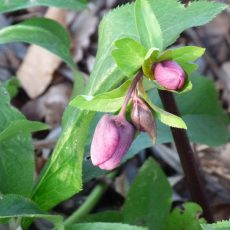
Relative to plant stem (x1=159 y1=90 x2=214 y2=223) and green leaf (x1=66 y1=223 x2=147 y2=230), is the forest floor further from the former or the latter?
green leaf (x1=66 y1=223 x2=147 y2=230)

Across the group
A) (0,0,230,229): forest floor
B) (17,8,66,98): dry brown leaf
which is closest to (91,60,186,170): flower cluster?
(0,0,230,229): forest floor

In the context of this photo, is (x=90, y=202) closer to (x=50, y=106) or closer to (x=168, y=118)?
(x=50, y=106)

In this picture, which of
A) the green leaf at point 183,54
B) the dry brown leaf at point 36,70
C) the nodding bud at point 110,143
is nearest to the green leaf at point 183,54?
the green leaf at point 183,54

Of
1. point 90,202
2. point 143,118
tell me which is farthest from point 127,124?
point 90,202

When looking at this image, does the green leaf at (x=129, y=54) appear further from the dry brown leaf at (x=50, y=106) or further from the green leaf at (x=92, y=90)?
the dry brown leaf at (x=50, y=106)

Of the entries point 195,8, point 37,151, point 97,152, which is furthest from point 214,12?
point 37,151
